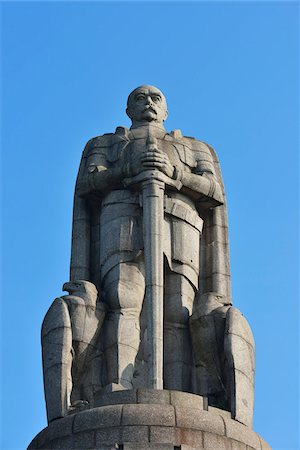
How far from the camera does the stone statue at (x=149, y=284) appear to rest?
19.9 m

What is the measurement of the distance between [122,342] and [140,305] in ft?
2.63

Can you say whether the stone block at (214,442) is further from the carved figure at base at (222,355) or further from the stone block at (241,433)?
the carved figure at base at (222,355)

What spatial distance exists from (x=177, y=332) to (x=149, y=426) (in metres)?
3.00

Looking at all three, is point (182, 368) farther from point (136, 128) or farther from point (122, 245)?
point (136, 128)

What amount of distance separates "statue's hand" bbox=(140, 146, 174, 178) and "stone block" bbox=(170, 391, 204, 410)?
168 inches

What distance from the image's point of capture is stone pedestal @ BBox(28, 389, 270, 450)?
17.8 m

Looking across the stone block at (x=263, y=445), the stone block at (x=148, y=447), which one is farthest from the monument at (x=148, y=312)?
the stone block at (x=263, y=445)

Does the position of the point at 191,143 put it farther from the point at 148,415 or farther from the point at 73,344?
the point at 148,415

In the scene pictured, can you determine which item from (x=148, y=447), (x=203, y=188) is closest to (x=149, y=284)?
(x=203, y=188)

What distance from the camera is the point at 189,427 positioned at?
18000mm

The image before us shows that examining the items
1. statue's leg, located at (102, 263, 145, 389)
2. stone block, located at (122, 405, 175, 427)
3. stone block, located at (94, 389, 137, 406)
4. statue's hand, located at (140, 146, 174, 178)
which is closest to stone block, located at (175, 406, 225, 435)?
stone block, located at (122, 405, 175, 427)

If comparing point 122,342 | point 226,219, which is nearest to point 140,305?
point 122,342

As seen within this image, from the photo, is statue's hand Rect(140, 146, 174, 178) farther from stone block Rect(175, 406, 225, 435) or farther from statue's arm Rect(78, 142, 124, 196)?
stone block Rect(175, 406, 225, 435)

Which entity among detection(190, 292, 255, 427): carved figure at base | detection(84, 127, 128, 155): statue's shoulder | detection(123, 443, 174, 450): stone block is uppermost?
detection(84, 127, 128, 155): statue's shoulder
